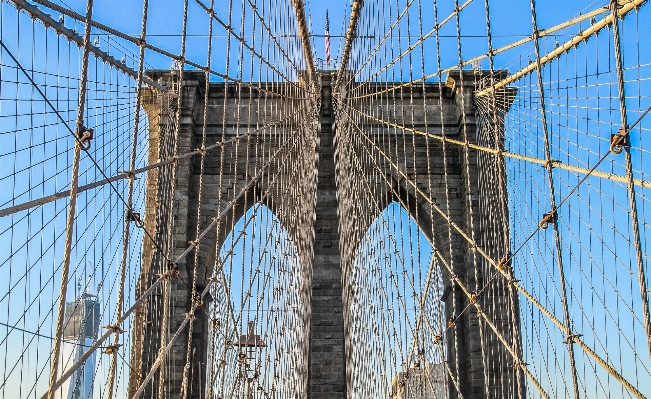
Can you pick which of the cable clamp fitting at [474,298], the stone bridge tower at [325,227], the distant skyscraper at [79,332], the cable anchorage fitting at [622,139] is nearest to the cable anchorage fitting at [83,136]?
the distant skyscraper at [79,332]

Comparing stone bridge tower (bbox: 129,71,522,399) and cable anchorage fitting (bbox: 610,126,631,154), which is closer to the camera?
cable anchorage fitting (bbox: 610,126,631,154)

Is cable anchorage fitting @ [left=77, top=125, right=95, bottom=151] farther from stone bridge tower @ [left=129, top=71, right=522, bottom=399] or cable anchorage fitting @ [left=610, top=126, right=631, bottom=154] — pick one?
stone bridge tower @ [left=129, top=71, right=522, bottom=399]

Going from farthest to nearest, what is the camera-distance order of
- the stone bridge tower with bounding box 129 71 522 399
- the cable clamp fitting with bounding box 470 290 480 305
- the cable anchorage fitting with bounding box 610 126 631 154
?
1. the stone bridge tower with bounding box 129 71 522 399
2. the cable clamp fitting with bounding box 470 290 480 305
3. the cable anchorage fitting with bounding box 610 126 631 154

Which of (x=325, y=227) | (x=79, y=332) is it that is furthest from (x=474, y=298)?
(x=325, y=227)

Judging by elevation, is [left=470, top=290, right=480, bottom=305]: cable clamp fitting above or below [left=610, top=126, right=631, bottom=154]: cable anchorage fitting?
above

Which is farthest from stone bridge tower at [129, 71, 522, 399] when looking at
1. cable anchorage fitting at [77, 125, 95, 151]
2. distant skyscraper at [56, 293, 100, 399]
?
cable anchorage fitting at [77, 125, 95, 151]

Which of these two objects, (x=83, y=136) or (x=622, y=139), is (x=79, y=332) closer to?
(x=83, y=136)

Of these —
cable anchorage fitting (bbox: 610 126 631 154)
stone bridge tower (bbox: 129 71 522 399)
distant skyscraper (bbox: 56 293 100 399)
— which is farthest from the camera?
stone bridge tower (bbox: 129 71 522 399)

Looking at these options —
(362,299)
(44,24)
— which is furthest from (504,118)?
(44,24)

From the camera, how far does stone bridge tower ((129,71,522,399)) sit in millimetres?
12125

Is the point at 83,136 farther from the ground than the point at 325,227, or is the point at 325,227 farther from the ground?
the point at 325,227

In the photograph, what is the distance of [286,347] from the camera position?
10.5 m

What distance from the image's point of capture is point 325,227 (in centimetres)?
1278

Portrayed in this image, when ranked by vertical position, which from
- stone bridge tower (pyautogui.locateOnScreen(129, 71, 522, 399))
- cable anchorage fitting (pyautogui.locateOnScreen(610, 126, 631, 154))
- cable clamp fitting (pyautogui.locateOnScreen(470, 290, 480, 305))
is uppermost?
stone bridge tower (pyautogui.locateOnScreen(129, 71, 522, 399))
